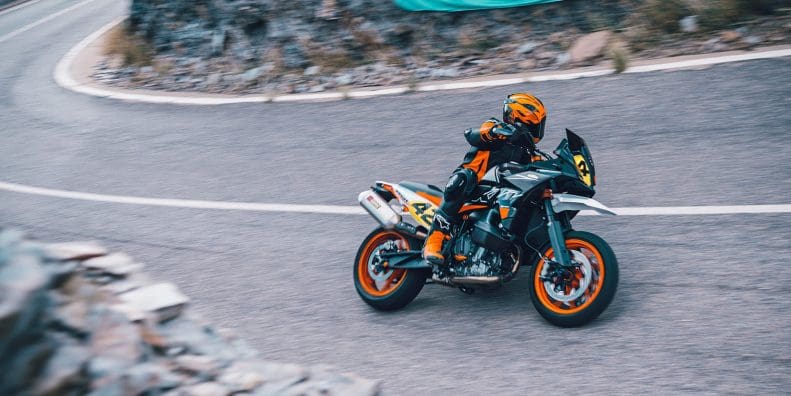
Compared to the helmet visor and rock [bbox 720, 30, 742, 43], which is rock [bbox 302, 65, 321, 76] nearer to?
rock [bbox 720, 30, 742, 43]

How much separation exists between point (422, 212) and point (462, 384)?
5.98ft

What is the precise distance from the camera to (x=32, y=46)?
23688mm

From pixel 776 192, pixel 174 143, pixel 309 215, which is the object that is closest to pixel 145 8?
pixel 174 143

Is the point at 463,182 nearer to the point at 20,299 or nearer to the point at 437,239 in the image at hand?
the point at 437,239

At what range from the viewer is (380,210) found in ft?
23.8

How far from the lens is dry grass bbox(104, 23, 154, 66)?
18.8m

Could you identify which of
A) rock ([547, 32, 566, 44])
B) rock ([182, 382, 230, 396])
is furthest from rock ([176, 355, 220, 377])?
rock ([547, 32, 566, 44])

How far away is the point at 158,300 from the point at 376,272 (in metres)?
2.30

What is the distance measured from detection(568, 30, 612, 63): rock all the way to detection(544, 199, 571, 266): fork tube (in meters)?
7.28

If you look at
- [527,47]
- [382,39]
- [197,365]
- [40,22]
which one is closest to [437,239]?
[197,365]

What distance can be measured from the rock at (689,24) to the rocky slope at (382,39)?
19 mm

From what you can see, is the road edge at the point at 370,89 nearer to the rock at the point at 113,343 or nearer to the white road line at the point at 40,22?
the white road line at the point at 40,22

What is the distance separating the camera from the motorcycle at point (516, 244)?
6.07 meters

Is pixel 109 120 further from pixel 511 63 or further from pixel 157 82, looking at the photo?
pixel 511 63
